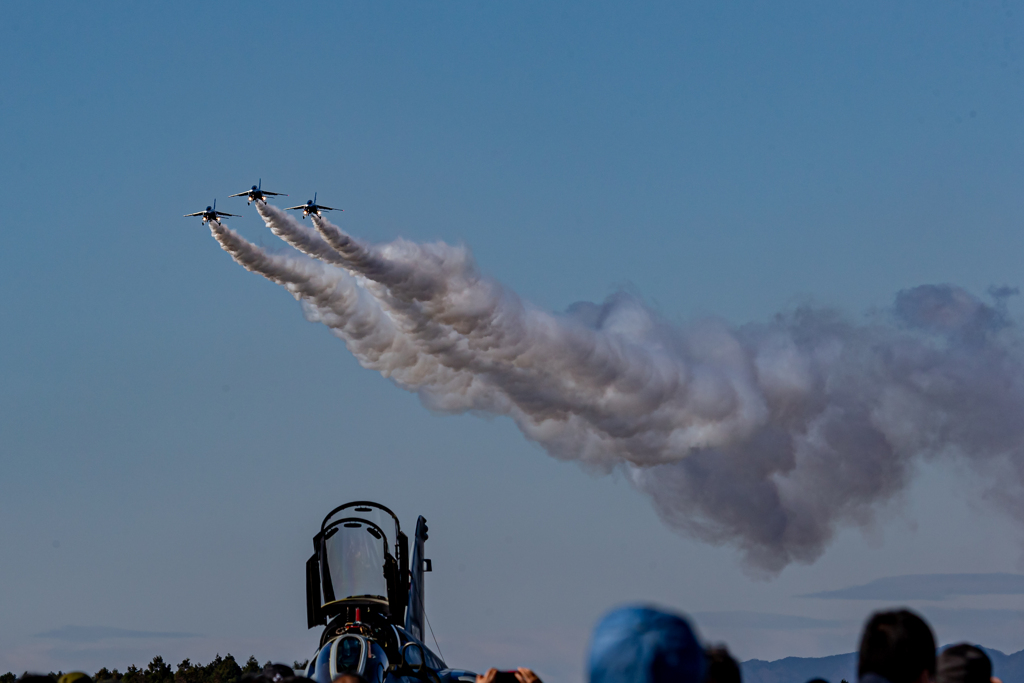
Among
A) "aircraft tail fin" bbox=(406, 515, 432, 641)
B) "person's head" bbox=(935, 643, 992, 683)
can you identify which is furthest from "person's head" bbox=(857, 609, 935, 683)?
"aircraft tail fin" bbox=(406, 515, 432, 641)

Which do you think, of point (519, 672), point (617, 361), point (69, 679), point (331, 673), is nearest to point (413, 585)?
point (331, 673)

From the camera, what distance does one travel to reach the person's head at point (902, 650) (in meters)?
5.54

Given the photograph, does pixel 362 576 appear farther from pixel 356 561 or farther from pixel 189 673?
pixel 189 673

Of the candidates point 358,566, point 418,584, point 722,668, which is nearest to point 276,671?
point 722,668

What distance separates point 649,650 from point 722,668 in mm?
2068

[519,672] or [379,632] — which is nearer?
[519,672]

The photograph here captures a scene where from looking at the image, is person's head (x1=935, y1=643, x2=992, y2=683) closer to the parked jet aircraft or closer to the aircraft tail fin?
the parked jet aircraft

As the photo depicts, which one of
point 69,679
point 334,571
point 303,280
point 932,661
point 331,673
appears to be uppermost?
point 303,280

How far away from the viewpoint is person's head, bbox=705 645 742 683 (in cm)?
674

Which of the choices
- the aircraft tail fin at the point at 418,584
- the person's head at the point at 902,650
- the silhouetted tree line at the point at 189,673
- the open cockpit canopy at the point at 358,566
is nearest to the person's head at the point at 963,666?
the person's head at the point at 902,650

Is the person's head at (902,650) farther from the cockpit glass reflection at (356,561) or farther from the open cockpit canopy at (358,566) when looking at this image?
the cockpit glass reflection at (356,561)

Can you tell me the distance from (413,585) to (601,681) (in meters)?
32.0

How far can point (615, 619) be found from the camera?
4945 mm

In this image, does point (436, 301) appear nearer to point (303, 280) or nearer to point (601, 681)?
point (303, 280)
